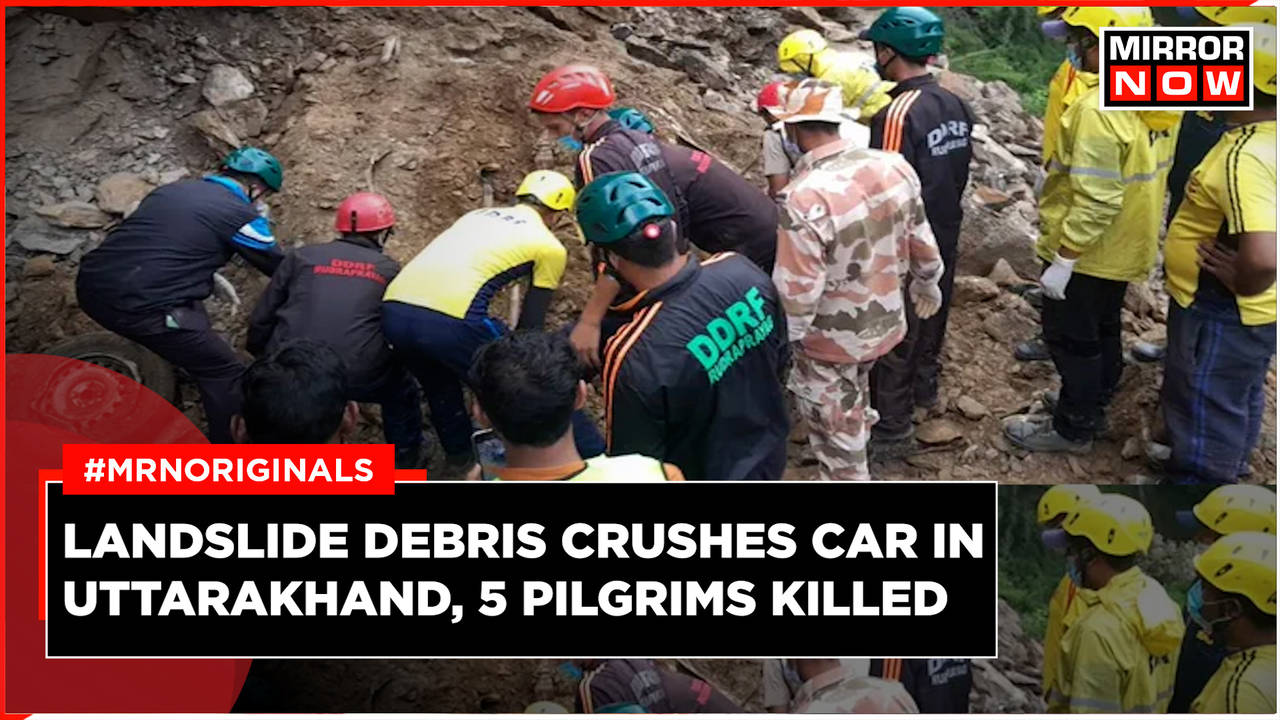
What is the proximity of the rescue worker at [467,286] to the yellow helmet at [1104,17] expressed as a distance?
2226mm

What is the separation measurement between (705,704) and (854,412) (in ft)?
4.30

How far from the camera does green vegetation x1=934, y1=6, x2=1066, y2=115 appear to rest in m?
6.66

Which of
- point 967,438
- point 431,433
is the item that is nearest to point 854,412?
point 967,438

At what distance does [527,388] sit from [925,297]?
7.19ft

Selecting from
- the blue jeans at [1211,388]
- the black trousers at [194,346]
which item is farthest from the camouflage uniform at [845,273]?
the black trousers at [194,346]

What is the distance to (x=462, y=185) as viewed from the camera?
22.4 feet

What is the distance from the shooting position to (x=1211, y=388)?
4.95 meters

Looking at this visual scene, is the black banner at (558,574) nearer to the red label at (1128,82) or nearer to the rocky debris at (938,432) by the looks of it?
the rocky debris at (938,432)

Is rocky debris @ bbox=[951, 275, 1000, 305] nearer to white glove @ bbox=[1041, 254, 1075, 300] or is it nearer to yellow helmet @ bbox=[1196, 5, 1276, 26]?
white glove @ bbox=[1041, 254, 1075, 300]

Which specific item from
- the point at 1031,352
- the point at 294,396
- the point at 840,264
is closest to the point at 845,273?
the point at 840,264

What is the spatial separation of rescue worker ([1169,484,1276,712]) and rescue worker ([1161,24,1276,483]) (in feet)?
0.66

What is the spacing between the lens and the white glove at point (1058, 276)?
5.30 metres

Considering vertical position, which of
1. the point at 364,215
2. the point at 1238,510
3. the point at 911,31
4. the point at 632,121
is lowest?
the point at 1238,510

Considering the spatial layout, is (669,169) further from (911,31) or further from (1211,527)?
(1211,527)
